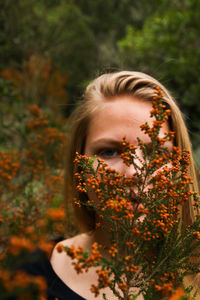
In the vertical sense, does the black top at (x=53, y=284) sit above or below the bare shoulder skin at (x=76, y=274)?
below

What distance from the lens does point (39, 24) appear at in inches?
478

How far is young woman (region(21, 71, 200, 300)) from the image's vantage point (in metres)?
1.39

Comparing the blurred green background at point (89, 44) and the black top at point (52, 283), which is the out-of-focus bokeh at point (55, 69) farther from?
the black top at point (52, 283)

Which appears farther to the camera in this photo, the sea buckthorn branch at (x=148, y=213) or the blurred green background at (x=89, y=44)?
the blurred green background at (x=89, y=44)

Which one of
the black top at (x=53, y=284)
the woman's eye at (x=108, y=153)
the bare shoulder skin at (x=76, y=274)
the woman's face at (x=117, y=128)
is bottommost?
the black top at (x=53, y=284)

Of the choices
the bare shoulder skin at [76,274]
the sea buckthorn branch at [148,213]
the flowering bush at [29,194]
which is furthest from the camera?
the bare shoulder skin at [76,274]

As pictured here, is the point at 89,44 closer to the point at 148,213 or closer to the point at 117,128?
the point at 117,128

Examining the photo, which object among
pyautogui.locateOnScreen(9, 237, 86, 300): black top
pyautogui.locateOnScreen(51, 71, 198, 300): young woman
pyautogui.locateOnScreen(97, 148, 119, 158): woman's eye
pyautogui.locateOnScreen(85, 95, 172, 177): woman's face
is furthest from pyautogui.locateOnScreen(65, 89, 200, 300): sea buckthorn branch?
pyautogui.locateOnScreen(9, 237, 86, 300): black top

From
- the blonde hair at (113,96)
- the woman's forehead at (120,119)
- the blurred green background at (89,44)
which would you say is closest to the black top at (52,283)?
the blonde hair at (113,96)

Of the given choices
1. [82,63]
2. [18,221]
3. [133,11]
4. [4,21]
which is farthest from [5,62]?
[18,221]

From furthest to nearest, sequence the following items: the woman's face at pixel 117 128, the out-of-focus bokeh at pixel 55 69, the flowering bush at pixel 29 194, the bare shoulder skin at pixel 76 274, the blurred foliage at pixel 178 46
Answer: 1. the blurred foliage at pixel 178 46
2. the out-of-focus bokeh at pixel 55 69
3. the bare shoulder skin at pixel 76 274
4. the woman's face at pixel 117 128
5. the flowering bush at pixel 29 194

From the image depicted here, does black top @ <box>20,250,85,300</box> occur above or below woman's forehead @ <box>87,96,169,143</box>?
below

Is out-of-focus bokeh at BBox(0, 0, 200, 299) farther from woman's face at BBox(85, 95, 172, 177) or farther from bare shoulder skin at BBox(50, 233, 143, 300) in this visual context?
woman's face at BBox(85, 95, 172, 177)

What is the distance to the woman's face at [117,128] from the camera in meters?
1.31
